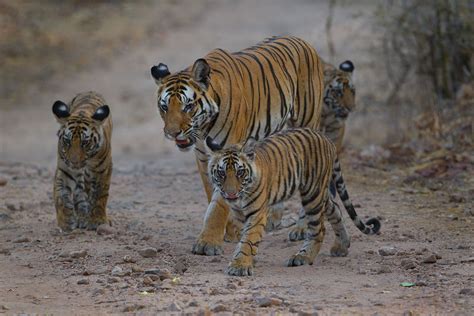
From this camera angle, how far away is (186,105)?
26.1 feet

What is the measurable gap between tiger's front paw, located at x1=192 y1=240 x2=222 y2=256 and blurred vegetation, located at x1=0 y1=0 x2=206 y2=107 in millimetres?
10324

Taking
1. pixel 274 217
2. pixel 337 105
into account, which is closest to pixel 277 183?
pixel 274 217

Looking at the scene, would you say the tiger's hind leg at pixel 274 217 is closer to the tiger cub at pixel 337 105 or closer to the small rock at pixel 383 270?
the tiger cub at pixel 337 105

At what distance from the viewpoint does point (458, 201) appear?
1003cm

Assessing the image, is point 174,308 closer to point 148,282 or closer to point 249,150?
point 148,282

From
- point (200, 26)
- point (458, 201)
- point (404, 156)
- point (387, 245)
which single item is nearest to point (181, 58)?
point (200, 26)

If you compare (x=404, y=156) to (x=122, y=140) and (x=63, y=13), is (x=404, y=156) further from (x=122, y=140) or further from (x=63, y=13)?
(x=63, y=13)

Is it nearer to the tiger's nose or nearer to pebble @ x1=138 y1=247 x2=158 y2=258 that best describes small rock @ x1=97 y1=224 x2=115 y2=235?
Result: pebble @ x1=138 y1=247 x2=158 y2=258

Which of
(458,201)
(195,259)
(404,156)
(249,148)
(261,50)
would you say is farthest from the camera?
(404,156)

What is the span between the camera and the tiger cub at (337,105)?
10297 mm

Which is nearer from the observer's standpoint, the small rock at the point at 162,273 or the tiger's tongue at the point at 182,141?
the small rock at the point at 162,273

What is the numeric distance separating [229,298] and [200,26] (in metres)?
15.2

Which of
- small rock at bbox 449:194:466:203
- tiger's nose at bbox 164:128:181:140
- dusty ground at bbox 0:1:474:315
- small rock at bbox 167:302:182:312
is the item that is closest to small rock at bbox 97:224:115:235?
dusty ground at bbox 0:1:474:315

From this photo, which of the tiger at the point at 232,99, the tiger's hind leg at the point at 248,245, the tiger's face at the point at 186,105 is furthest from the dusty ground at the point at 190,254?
the tiger's face at the point at 186,105
